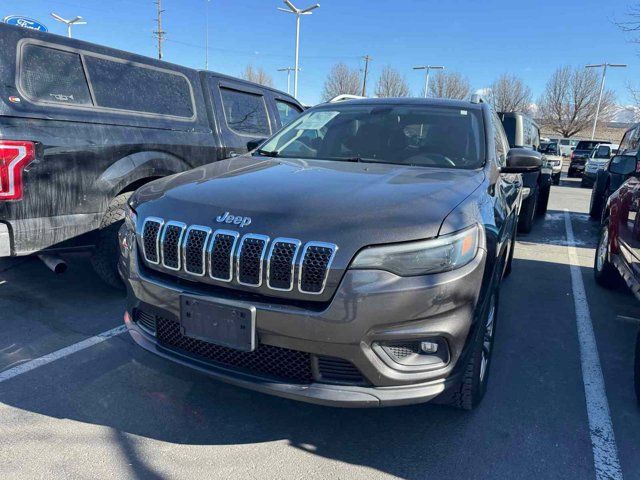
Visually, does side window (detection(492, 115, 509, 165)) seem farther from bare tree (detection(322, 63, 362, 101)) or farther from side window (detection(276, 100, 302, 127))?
bare tree (detection(322, 63, 362, 101))

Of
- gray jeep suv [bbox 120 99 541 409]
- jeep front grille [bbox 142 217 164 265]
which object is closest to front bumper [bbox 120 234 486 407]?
Answer: gray jeep suv [bbox 120 99 541 409]

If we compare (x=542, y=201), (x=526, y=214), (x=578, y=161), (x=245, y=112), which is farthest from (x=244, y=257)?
(x=578, y=161)

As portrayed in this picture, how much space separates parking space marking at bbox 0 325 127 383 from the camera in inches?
119

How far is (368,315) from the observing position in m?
1.99

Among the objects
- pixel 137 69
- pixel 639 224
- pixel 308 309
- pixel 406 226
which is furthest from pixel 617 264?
pixel 137 69

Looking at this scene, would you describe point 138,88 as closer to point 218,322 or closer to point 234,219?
point 234,219

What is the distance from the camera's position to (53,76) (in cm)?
372

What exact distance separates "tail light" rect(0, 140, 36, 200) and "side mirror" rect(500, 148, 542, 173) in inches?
129

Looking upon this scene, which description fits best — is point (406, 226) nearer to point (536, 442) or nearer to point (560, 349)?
point (536, 442)

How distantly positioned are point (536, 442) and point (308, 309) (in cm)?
147

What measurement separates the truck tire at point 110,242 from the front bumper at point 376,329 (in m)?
2.19

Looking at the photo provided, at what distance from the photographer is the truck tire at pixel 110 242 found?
3957mm

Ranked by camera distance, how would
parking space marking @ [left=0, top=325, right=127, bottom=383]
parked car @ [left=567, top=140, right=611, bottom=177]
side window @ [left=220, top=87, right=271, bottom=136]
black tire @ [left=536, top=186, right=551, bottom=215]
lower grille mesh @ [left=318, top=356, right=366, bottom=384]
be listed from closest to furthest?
lower grille mesh @ [left=318, top=356, right=366, bottom=384], parking space marking @ [left=0, top=325, right=127, bottom=383], side window @ [left=220, top=87, right=271, bottom=136], black tire @ [left=536, top=186, right=551, bottom=215], parked car @ [left=567, top=140, right=611, bottom=177]

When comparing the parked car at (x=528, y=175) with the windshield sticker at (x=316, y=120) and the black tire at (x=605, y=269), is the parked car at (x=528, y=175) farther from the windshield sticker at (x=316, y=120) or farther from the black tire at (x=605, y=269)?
the windshield sticker at (x=316, y=120)
